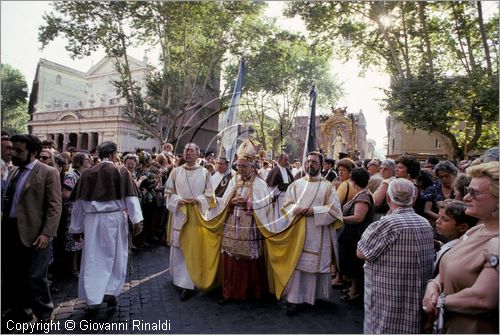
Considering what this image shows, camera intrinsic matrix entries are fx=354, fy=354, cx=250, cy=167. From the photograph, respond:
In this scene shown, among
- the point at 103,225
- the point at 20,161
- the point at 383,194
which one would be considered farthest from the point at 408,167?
the point at 20,161

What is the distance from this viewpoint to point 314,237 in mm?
4605

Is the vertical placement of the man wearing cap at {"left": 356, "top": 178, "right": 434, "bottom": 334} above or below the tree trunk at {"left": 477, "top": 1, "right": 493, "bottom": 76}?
below

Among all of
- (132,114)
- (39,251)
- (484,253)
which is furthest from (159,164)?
(132,114)

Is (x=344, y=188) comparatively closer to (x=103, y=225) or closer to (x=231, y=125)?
(x=231, y=125)

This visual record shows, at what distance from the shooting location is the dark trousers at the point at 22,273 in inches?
146

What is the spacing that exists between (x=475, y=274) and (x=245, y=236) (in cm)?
298

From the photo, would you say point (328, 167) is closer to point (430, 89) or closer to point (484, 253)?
point (484, 253)

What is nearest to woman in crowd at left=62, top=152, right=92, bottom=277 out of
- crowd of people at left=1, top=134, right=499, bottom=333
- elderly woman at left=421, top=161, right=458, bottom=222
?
crowd of people at left=1, top=134, right=499, bottom=333

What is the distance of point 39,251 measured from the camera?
3.77 metres

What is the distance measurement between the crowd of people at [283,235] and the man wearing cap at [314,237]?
0.01 meters

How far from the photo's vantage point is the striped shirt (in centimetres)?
291

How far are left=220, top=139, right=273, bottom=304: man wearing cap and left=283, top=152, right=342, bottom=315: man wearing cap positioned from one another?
40cm

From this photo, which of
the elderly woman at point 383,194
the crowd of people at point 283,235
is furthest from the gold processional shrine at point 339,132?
the elderly woman at point 383,194

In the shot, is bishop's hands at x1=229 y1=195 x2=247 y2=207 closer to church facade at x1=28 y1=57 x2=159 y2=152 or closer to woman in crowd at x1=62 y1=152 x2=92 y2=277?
woman in crowd at x1=62 y1=152 x2=92 y2=277
